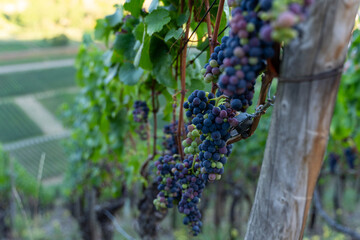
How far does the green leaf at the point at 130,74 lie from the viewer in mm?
1457

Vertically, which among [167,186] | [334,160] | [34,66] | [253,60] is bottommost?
[334,160]

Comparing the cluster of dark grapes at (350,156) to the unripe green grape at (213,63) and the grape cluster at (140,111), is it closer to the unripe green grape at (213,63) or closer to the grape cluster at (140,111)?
the grape cluster at (140,111)

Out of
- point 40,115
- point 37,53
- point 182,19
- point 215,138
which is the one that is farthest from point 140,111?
point 37,53

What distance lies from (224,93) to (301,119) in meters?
0.20

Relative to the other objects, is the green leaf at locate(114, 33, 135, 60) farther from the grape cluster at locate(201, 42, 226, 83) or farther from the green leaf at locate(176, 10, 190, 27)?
the grape cluster at locate(201, 42, 226, 83)

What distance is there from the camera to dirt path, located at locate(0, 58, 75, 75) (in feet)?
73.0

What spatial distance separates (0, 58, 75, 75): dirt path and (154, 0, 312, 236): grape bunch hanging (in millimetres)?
23950

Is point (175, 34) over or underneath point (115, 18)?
underneath

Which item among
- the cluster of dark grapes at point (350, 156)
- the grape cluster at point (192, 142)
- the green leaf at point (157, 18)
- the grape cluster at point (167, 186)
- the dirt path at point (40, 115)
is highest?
the green leaf at point (157, 18)

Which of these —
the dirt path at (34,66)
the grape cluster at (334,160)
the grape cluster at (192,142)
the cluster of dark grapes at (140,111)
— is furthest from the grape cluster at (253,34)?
the dirt path at (34,66)

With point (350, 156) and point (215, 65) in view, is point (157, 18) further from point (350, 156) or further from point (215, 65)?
point (350, 156)

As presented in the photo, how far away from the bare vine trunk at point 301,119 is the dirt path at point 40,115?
57.8ft

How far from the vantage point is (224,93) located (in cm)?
75

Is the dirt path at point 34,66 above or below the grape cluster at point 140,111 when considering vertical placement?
above
